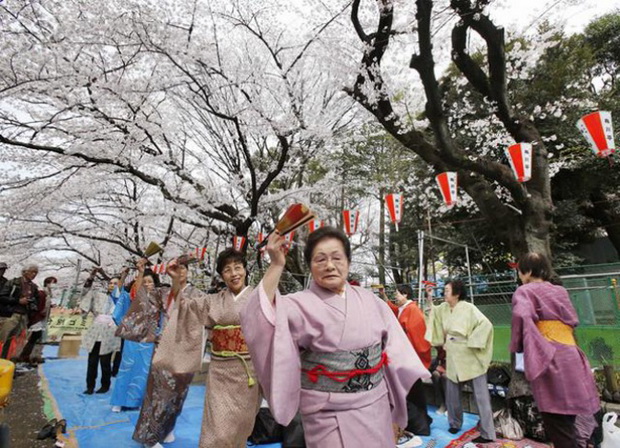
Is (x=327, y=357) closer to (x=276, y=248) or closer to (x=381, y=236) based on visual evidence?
(x=276, y=248)

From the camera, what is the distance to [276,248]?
1.72 metres

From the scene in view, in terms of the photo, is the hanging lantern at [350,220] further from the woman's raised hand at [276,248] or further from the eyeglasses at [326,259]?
the woman's raised hand at [276,248]

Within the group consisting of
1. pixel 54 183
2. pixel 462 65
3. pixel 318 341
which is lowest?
pixel 318 341

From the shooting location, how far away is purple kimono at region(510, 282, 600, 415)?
8.41ft

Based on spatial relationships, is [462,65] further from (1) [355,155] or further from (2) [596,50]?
(2) [596,50]

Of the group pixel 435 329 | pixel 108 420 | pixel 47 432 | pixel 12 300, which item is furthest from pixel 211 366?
pixel 12 300

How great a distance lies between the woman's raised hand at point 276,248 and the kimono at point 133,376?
3628 millimetres

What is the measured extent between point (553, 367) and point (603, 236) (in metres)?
15.9

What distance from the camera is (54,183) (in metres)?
8.91

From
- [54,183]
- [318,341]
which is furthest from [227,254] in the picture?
[54,183]

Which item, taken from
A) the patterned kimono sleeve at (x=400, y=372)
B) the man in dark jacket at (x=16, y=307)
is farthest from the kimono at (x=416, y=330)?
the man in dark jacket at (x=16, y=307)

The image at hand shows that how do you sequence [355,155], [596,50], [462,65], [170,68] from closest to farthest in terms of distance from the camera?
[462,65], [170,68], [596,50], [355,155]

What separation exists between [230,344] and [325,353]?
1.46m

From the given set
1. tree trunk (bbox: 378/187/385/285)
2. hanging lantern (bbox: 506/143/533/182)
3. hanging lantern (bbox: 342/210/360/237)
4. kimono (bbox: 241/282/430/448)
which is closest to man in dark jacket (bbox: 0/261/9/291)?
kimono (bbox: 241/282/430/448)
